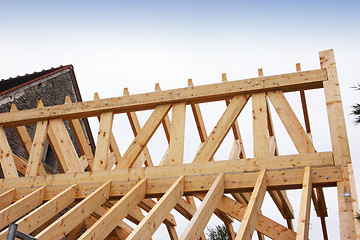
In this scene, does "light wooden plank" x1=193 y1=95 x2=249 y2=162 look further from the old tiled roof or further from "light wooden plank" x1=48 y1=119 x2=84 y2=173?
the old tiled roof

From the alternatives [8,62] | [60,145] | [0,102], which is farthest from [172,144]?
[8,62]

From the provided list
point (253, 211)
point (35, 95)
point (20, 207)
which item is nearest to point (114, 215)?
point (20, 207)

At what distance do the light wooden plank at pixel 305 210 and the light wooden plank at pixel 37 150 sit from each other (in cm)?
418

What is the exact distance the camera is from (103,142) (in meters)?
6.69

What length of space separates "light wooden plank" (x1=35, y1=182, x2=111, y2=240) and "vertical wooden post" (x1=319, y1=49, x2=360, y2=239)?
9.91 ft

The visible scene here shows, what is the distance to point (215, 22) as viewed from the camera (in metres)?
16.3

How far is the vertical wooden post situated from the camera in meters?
4.48

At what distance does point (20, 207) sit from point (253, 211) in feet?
10.3

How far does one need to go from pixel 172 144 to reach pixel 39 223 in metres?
2.16

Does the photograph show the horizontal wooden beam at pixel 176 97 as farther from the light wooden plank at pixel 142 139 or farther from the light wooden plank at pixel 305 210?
the light wooden plank at pixel 305 210

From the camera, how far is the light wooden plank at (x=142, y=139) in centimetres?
639

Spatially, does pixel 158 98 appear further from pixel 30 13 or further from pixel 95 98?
pixel 30 13

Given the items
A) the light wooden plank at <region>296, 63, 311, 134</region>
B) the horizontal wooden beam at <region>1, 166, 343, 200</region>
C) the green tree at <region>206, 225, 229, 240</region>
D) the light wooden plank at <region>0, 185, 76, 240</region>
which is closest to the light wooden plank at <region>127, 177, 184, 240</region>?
the horizontal wooden beam at <region>1, 166, 343, 200</region>

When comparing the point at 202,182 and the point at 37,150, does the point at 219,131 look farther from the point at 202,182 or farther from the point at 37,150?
the point at 37,150
